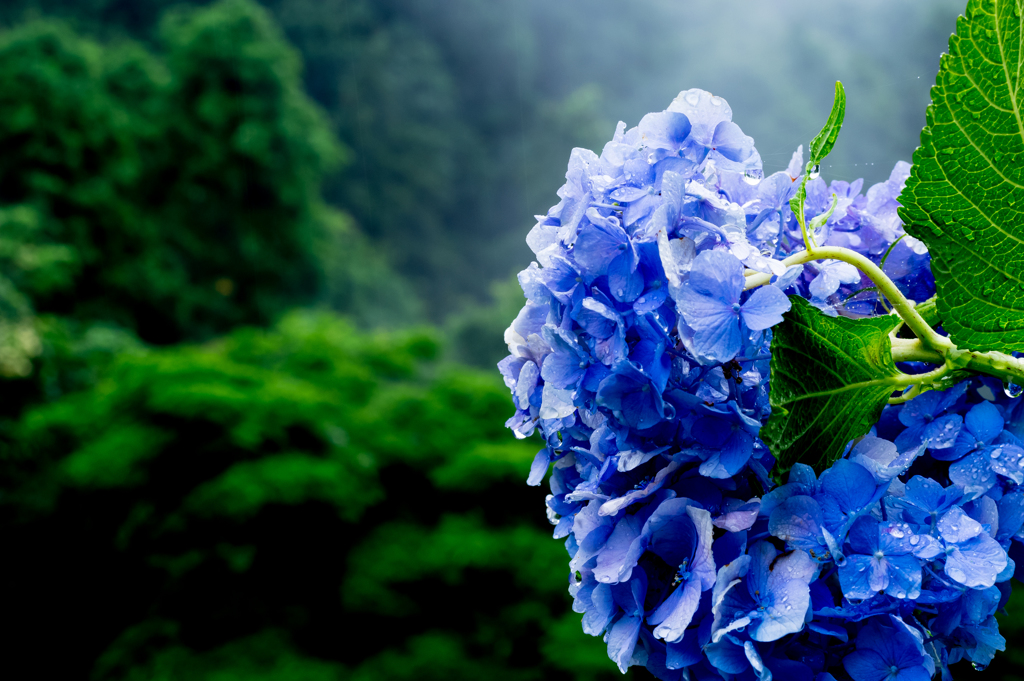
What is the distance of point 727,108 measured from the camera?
0.41 metres

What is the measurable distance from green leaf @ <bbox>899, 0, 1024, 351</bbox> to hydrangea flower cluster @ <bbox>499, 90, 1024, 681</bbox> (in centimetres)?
4

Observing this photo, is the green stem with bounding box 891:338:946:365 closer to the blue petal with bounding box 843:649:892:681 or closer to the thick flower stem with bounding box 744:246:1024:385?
the thick flower stem with bounding box 744:246:1024:385

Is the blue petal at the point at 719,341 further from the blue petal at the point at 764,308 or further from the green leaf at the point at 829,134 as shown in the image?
the green leaf at the point at 829,134

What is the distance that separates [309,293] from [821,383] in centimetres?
1146

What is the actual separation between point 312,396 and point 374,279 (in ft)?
34.8

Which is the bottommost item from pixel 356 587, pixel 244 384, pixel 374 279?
pixel 356 587

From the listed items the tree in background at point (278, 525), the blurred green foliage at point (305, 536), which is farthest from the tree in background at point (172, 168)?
the blurred green foliage at point (305, 536)

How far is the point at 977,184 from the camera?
0.36 metres

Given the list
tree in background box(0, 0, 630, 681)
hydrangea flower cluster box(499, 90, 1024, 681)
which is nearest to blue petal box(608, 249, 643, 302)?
hydrangea flower cluster box(499, 90, 1024, 681)

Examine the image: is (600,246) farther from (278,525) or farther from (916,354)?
(278,525)

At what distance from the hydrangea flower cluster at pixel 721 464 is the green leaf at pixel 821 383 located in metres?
0.01

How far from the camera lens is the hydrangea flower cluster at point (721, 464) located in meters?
0.34

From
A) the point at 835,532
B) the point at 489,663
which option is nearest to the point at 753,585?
the point at 835,532

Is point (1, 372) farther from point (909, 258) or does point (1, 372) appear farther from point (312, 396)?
point (909, 258)
